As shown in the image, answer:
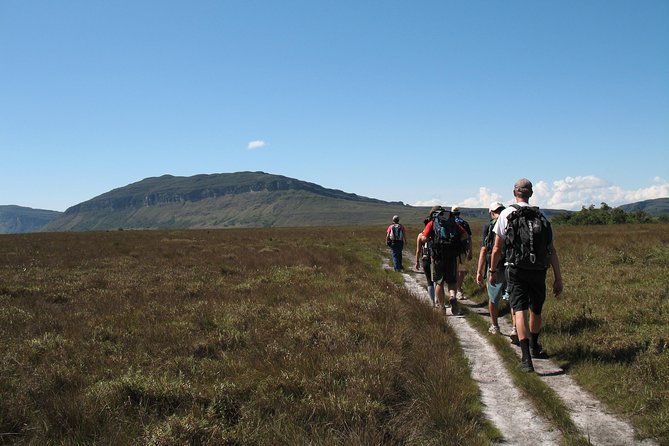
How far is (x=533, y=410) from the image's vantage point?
16.0ft

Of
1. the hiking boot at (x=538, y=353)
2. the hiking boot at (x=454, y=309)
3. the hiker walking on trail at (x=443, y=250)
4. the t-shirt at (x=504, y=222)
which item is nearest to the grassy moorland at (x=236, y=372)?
the hiker walking on trail at (x=443, y=250)

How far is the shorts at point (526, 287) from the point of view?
638 cm

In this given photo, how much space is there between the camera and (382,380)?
512cm

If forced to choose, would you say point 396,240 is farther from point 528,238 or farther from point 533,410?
point 533,410

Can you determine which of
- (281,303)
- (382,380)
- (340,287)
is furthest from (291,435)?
(340,287)

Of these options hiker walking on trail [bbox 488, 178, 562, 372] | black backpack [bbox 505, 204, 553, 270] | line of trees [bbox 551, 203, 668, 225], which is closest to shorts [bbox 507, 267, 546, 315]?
hiker walking on trail [bbox 488, 178, 562, 372]

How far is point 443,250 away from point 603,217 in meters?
66.3

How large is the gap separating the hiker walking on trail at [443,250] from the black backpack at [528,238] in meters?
3.57

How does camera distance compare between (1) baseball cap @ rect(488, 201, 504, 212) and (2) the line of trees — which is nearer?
(1) baseball cap @ rect(488, 201, 504, 212)

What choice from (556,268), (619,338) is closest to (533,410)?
(556,268)

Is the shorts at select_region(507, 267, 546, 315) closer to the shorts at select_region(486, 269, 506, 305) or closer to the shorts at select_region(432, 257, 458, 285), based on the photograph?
the shorts at select_region(486, 269, 506, 305)

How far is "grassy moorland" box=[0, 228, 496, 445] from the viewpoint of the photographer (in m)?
4.26

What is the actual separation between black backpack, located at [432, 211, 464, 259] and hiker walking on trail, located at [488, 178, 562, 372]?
10.9 ft

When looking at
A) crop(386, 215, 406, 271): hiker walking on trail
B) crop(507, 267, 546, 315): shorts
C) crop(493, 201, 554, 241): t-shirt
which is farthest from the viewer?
crop(386, 215, 406, 271): hiker walking on trail
